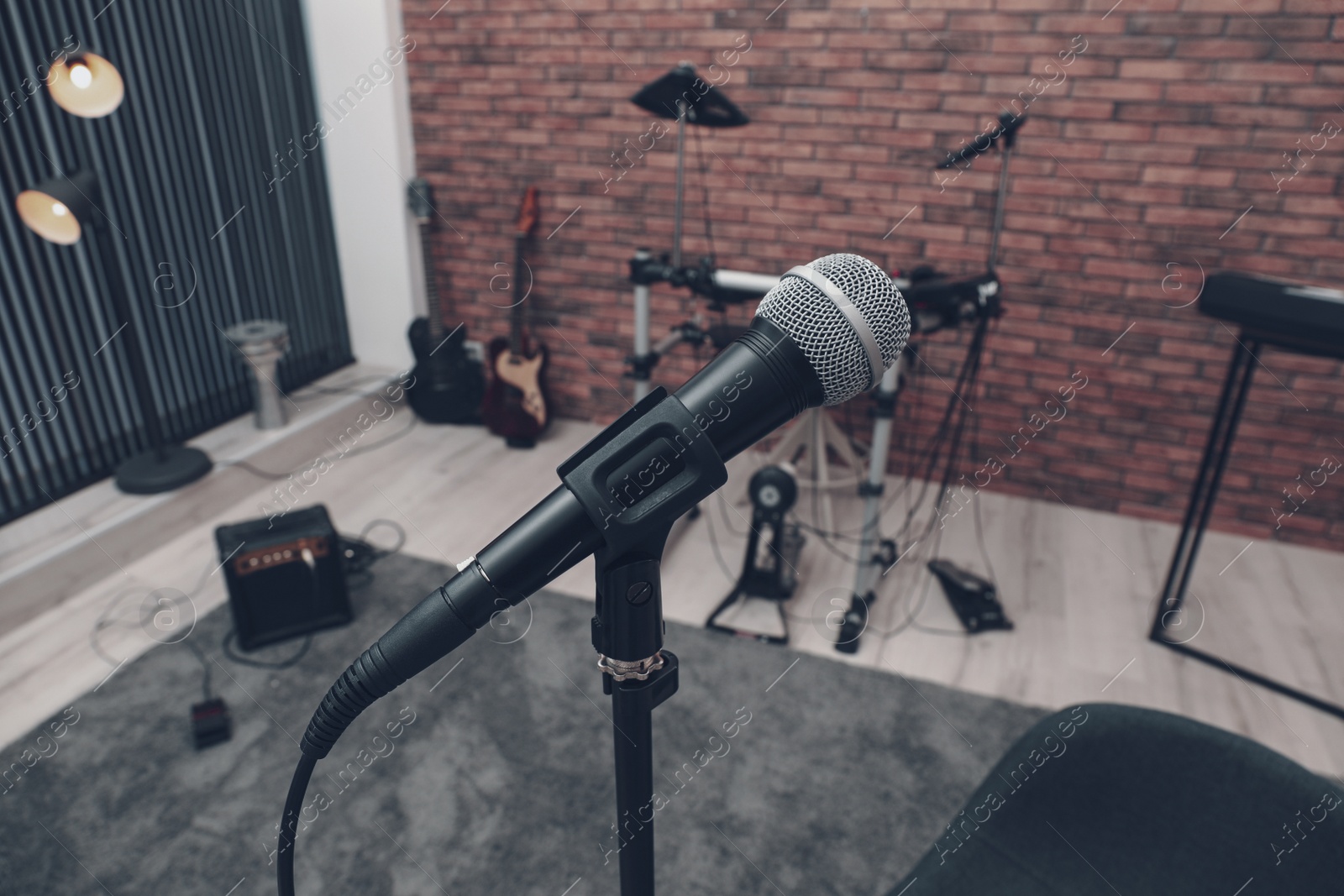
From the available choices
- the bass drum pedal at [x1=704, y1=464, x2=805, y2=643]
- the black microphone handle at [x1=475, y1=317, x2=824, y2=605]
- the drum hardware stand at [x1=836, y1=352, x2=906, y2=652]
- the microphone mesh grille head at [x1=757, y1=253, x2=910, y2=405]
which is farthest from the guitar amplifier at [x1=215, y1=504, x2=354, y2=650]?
the microphone mesh grille head at [x1=757, y1=253, x2=910, y2=405]

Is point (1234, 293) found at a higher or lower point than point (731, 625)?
higher

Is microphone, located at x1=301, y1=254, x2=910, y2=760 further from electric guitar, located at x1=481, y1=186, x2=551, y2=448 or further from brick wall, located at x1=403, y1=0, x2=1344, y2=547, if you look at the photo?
electric guitar, located at x1=481, y1=186, x2=551, y2=448

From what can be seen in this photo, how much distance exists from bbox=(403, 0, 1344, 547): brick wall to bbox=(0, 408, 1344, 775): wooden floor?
297mm

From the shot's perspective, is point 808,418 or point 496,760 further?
point 808,418

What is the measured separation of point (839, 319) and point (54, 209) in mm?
2637

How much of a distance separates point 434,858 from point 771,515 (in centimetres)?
123

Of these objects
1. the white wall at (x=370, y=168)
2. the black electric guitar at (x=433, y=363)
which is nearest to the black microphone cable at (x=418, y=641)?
the black electric guitar at (x=433, y=363)

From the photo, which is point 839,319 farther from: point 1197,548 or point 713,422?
point 1197,548

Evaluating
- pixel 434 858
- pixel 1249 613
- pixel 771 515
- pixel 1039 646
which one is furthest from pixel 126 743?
pixel 1249 613

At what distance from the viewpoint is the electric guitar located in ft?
12.0

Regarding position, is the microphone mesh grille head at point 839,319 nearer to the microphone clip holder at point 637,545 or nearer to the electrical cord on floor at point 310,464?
the microphone clip holder at point 637,545

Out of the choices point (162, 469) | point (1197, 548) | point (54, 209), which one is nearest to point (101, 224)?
point (54, 209)

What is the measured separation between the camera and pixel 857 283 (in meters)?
0.69

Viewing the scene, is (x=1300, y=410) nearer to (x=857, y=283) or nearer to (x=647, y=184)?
(x=647, y=184)
